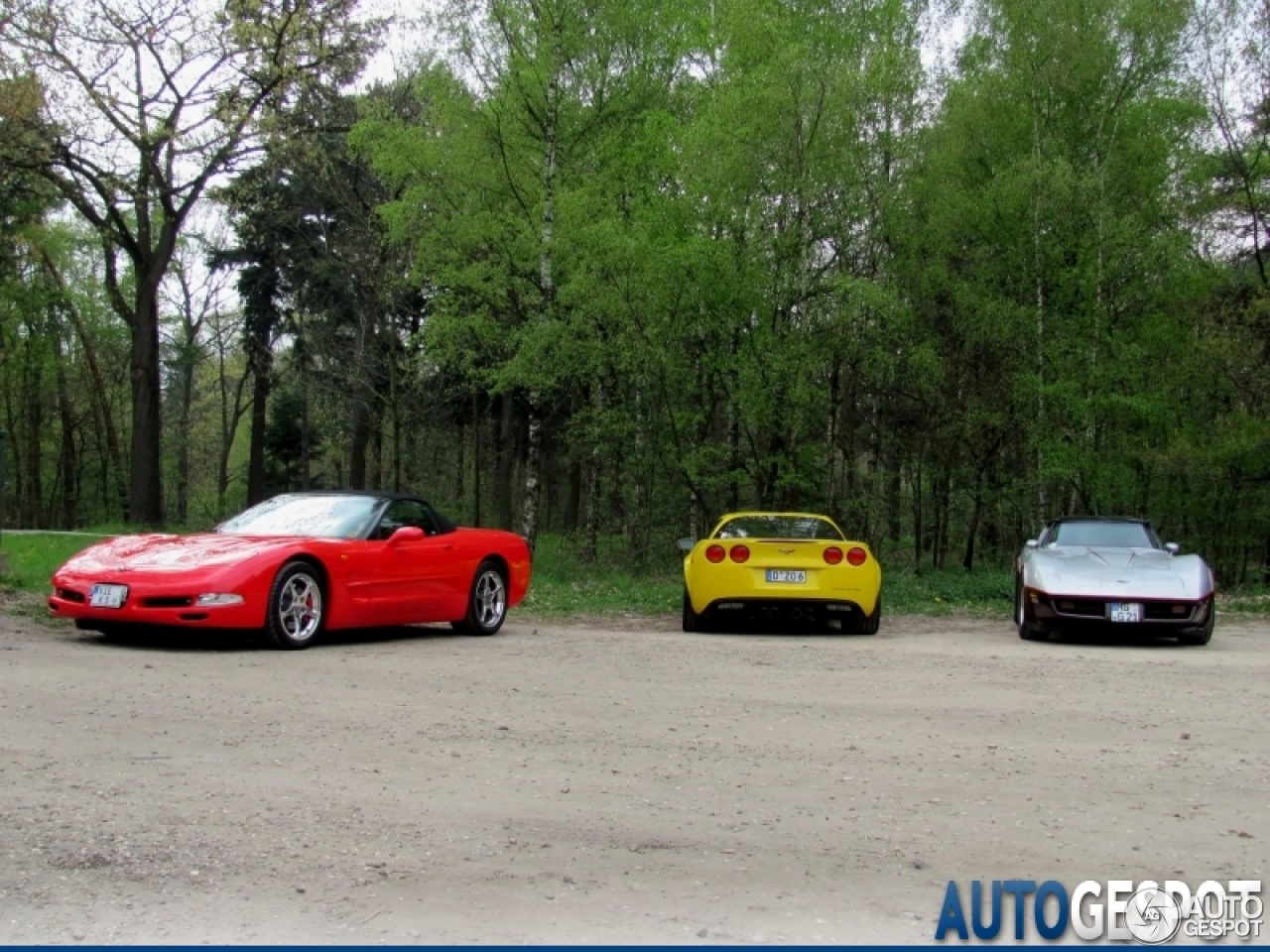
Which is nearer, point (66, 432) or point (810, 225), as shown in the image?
point (810, 225)

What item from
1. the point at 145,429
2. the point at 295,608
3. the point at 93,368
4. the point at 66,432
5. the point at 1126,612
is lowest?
the point at 1126,612

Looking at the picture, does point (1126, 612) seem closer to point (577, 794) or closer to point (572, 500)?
point (577, 794)

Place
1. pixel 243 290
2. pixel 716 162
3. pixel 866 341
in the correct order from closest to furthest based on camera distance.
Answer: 1. pixel 716 162
2. pixel 866 341
3. pixel 243 290

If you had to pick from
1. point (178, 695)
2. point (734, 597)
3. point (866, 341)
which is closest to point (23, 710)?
point (178, 695)

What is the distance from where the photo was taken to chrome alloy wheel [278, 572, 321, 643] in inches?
406

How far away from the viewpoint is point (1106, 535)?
1444 centimetres

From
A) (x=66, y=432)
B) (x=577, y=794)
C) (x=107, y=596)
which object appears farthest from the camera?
(x=66, y=432)

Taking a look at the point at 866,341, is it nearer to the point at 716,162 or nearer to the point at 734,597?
the point at 716,162

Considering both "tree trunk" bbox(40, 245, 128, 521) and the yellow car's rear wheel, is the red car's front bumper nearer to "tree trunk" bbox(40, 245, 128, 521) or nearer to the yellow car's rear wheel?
the yellow car's rear wheel

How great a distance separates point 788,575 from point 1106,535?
405 cm

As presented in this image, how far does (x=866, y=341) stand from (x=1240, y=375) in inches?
317

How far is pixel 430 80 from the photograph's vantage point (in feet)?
79.9

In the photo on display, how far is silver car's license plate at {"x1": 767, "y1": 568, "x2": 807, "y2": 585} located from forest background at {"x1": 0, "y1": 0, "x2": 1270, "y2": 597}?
23.4 ft

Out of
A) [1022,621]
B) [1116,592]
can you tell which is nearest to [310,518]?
[1022,621]
